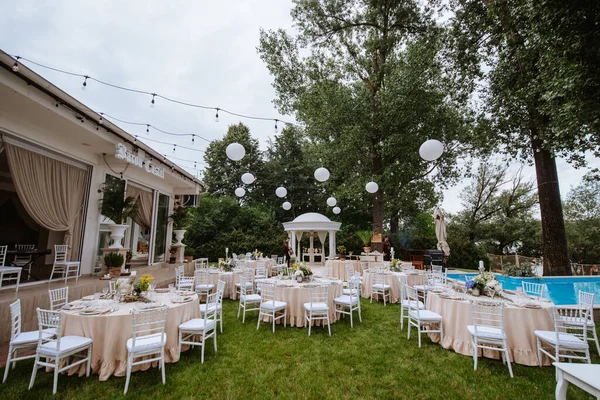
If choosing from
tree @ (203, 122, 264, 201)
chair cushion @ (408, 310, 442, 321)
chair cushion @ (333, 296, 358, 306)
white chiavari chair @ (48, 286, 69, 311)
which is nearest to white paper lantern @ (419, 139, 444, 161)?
chair cushion @ (408, 310, 442, 321)

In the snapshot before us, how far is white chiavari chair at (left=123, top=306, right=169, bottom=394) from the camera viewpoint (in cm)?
326

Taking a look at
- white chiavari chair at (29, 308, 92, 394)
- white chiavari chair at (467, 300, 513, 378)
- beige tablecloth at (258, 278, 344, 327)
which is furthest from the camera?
beige tablecloth at (258, 278, 344, 327)

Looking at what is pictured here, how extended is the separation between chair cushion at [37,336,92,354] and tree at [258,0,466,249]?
38.0 ft

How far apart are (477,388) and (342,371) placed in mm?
1686

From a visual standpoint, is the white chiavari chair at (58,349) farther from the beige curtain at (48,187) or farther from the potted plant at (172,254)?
the potted plant at (172,254)

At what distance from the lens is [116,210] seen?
25.2 feet

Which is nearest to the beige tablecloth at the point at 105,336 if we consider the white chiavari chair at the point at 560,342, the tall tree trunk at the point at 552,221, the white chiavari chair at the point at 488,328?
the white chiavari chair at the point at 488,328

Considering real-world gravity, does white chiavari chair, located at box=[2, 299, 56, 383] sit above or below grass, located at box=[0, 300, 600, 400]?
above

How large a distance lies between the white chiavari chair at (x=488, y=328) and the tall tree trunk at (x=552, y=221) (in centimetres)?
619

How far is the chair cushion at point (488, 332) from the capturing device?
3715mm

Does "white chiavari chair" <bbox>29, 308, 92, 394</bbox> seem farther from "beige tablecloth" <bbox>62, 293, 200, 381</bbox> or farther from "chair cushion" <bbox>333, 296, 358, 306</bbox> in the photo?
"chair cushion" <bbox>333, 296, 358, 306</bbox>

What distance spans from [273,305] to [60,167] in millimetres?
6416

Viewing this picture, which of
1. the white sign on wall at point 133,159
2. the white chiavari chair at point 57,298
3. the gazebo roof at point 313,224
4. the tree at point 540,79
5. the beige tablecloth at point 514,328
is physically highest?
the tree at point 540,79

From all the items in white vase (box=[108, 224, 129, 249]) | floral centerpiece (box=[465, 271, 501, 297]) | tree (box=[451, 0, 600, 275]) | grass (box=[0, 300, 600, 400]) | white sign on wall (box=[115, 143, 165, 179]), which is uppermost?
tree (box=[451, 0, 600, 275])
